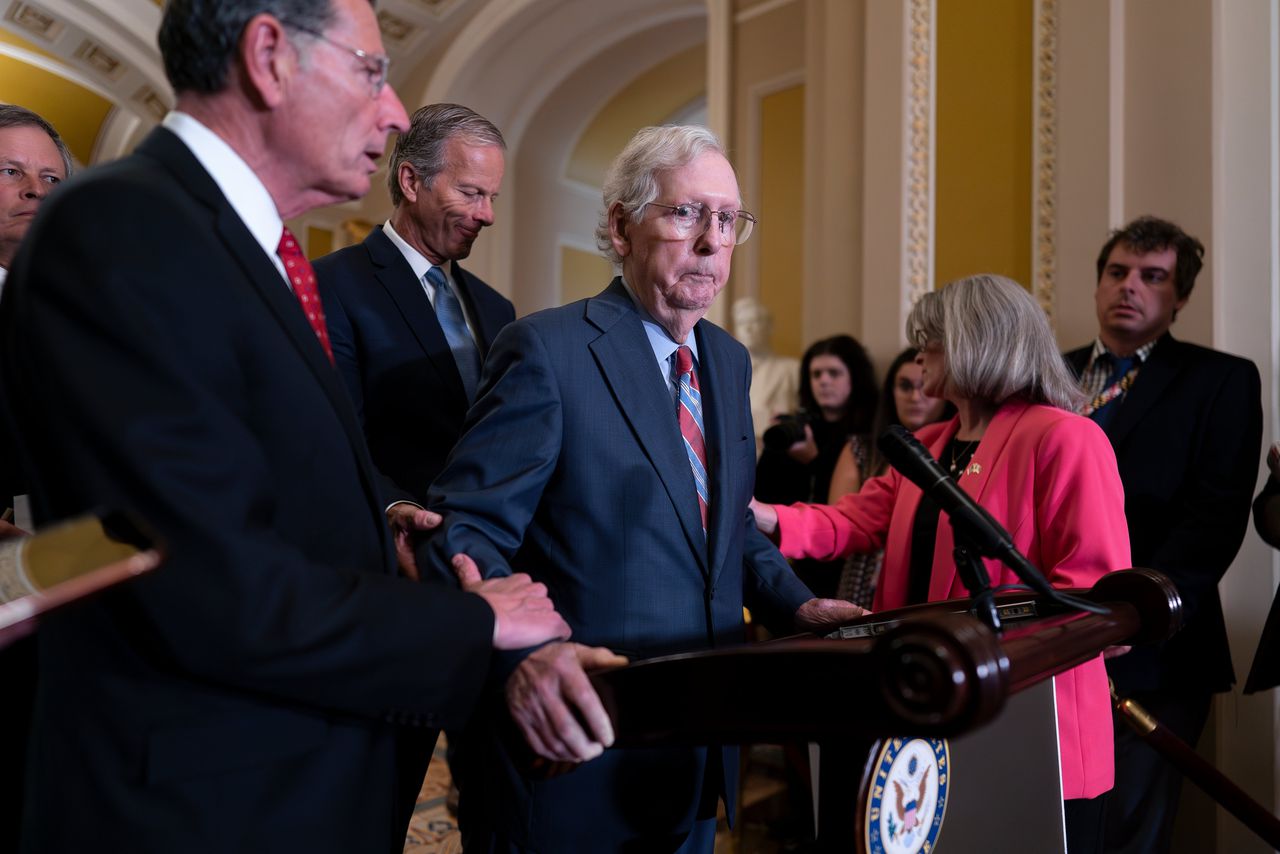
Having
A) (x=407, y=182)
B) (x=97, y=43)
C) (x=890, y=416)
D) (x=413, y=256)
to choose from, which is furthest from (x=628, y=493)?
(x=97, y=43)

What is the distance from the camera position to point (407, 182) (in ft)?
7.43

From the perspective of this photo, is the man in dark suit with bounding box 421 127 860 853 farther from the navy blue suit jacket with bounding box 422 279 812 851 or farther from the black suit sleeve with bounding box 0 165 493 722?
the black suit sleeve with bounding box 0 165 493 722

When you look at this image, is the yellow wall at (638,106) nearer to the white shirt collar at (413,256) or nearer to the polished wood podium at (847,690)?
the white shirt collar at (413,256)

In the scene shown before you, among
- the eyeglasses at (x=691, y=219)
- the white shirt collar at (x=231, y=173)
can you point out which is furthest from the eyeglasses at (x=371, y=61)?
the eyeglasses at (x=691, y=219)

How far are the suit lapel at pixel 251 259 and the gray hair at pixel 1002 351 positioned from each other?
56.8 inches

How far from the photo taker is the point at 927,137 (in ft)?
13.3

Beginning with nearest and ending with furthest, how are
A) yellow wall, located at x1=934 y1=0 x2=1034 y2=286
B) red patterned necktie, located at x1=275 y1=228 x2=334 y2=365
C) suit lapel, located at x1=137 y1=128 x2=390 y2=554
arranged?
suit lapel, located at x1=137 y1=128 x2=390 y2=554, red patterned necktie, located at x1=275 y1=228 x2=334 y2=365, yellow wall, located at x1=934 y1=0 x2=1034 y2=286

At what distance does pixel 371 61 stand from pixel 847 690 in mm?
828

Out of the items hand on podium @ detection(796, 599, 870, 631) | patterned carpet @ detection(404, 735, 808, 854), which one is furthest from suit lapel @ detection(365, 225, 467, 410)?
patterned carpet @ detection(404, 735, 808, 854)

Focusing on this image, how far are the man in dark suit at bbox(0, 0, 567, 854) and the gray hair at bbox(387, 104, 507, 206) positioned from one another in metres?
1.12

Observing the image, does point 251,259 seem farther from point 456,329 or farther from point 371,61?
point 456,329

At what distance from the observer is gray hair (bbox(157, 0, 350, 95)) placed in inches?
40.5

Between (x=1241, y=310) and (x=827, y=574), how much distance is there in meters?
1.59

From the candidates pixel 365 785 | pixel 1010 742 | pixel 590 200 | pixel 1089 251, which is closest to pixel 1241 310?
pixel 1089 251
